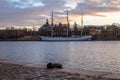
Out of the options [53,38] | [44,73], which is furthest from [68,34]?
[44,73]

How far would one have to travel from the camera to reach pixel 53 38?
17588cm

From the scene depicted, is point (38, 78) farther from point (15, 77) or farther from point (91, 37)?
point (91, 37)

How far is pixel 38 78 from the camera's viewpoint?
11289mm

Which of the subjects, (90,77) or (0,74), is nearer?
(90,77)

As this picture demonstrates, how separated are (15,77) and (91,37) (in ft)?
584

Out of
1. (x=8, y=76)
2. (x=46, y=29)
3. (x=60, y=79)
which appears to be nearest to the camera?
(x=60, y=79)

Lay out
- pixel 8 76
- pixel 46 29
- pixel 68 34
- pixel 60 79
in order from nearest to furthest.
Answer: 1. pixel 60 79
2. pixel 8 76
3. pixel 68 34
4. pixel 46 29

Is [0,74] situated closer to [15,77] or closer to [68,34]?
[15,77]

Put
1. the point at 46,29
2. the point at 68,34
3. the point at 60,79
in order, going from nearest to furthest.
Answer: the point at 60,79 → the point at 68,34 → the point at 46,29

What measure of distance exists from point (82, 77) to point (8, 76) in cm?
269

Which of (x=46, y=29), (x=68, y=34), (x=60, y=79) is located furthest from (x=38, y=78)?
(x=46, y=29)

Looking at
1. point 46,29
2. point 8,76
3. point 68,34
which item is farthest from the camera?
point 46,29

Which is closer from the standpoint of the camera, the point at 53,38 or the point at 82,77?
the point at 82,77

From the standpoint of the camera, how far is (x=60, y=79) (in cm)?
1102
